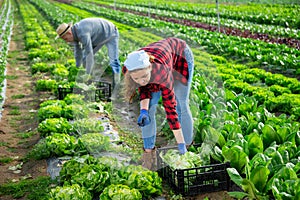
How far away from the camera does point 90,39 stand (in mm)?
6754

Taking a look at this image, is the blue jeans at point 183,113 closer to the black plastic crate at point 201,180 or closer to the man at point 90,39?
the black plastic crate at point 201,180

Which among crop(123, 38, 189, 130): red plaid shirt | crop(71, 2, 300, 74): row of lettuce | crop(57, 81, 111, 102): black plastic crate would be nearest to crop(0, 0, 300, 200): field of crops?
crop(57, 81, 111, 102): black plastic crate

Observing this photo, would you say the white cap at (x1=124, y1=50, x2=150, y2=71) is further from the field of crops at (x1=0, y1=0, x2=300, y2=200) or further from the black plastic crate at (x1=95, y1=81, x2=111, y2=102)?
the black plastic crate at (x1=95, y1=81, x2=111, y2=102)

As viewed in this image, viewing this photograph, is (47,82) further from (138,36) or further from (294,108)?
(294,108)

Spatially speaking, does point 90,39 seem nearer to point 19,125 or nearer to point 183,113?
point 19,125

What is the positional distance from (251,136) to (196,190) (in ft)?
2.78

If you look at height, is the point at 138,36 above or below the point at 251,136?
above

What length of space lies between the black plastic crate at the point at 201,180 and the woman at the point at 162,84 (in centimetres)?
26

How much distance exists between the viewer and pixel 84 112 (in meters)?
5.48

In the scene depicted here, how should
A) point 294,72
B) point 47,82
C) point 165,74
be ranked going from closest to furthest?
point 165,74 < point 47,82 < point 294,72

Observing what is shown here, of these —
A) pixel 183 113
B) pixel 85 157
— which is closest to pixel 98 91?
pixel 85 157

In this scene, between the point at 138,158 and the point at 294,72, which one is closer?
the point at 138,158

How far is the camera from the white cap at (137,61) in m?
3.51

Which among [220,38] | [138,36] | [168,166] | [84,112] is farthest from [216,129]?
[220,38]
